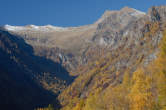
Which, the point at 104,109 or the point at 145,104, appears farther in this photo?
the point at 104,109

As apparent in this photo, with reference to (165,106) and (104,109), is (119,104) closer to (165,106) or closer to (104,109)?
(104,109)

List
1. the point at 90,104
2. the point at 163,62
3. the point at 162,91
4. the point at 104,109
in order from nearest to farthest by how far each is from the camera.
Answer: the point at 162,91 → the point at 163,62 → the point at 104,109 → the point at 90,104

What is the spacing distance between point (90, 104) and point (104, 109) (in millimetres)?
9409

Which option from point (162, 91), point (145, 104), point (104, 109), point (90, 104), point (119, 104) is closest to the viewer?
point (162, 91)

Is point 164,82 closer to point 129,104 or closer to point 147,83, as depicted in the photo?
point 147,83

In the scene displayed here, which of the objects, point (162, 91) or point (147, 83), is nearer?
point (162, 91)

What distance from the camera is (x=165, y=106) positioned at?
31.0 metres

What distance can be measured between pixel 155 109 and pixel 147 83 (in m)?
11.8

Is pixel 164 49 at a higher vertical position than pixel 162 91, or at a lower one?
higher

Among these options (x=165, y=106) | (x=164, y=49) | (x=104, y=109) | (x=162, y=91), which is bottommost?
(x=104, y=109)

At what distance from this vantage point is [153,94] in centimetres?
4825

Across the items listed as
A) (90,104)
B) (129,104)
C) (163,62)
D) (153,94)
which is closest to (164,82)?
(163,62)

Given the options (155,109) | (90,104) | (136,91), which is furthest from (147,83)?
(90,104)

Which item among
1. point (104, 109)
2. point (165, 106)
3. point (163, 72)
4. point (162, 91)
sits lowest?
point (104, 109)
